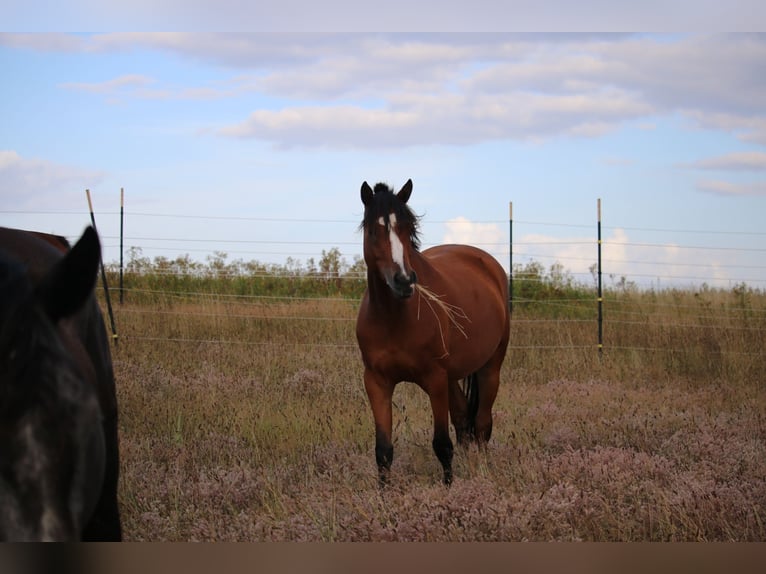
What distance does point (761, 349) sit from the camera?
7234mm

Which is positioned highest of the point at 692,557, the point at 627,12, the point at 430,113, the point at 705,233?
the point at 627,12

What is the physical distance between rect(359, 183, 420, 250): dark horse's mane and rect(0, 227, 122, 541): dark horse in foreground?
2.55 meters

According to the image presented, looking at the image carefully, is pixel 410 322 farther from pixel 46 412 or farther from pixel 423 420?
pixel 46 412

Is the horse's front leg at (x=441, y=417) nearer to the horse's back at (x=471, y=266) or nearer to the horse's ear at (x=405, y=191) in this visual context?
the horse's back at (x=471, y=266)

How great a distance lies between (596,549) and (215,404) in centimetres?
337

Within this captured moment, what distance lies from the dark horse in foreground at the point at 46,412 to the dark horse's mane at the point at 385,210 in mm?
2554

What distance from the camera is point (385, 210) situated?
405cm

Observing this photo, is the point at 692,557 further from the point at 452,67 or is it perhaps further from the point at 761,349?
the point at 761,349

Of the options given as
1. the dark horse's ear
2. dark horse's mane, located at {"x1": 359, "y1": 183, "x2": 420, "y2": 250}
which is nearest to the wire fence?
dark horse's mane, located at {"x1": 359, "y1": 183, "x2": 420, "y2": 250}

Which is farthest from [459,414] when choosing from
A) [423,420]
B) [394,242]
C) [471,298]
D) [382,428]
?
[394,242]

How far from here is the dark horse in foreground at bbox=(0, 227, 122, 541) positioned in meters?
1.42

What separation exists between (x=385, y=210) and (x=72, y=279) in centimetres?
261

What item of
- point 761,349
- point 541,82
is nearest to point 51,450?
point 541,82

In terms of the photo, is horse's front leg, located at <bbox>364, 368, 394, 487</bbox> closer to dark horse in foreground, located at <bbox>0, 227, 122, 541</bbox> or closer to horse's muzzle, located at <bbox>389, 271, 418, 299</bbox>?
horse's muzzle, located at <bbox>389, 271, 418, 299</bbox>
